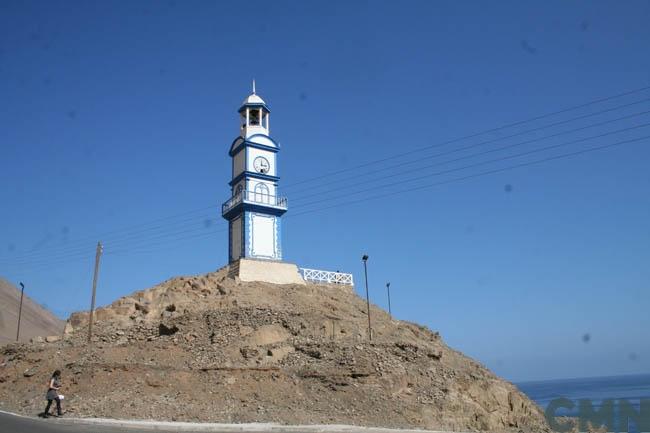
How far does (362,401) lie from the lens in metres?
Answer: 22.0

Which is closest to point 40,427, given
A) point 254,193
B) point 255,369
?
point 255,369

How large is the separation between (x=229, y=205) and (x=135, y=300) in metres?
8.80

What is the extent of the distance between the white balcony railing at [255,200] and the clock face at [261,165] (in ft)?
5.84

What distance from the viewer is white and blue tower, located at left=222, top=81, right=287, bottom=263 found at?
3706 centimetres

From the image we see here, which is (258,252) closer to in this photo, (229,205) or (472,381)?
(229,205)

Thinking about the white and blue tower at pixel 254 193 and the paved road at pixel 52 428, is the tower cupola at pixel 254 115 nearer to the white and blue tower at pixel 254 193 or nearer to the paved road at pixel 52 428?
the white and blue tower at pixel 254 193

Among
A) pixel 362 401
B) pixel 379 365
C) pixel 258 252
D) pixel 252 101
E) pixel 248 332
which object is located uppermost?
pixel 252 101

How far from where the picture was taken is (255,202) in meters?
37.5

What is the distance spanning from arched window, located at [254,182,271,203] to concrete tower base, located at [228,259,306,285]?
4.42 metres

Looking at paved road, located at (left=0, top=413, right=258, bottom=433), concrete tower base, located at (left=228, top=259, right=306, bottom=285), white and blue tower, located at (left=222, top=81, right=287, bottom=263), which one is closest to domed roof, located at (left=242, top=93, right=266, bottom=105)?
white and blue tower, located at (left=222, top=81, right=287, bottom=263)

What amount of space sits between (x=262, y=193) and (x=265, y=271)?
568cm

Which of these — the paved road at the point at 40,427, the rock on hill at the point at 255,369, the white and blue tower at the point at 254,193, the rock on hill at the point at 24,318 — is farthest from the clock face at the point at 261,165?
the rock on hill at the point at 24,318

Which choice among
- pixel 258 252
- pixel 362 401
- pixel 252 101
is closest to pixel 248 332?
pixel 362 401

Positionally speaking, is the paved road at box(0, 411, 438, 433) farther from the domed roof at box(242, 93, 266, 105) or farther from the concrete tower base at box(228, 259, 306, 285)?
the domed roof at box(242, 93, 266, 105)
